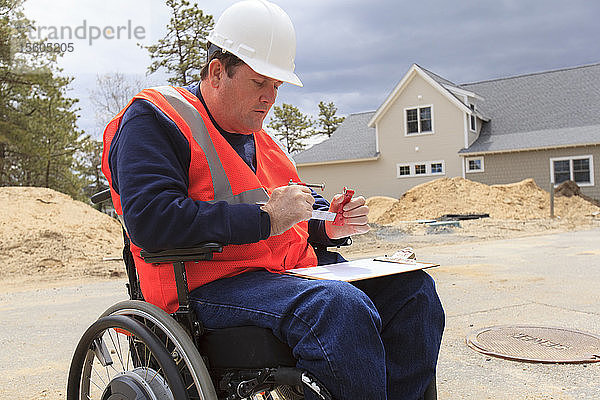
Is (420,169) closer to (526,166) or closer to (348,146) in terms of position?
(348,146)

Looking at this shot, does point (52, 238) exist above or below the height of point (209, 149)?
below

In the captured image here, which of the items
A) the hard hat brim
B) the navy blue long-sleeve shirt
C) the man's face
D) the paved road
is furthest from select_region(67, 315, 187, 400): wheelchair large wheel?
the paved road

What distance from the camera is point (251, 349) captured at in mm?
1830

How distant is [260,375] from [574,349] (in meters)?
2.88

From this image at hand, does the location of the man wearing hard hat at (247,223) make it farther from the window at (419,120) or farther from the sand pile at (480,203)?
the window at (419,120)

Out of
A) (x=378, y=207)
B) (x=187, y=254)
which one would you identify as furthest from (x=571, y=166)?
(x=187, y=254)

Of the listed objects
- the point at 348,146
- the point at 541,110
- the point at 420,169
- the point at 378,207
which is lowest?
the point at 378,207

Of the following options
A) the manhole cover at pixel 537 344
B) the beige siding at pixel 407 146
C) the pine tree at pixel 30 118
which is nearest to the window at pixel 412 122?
the beige siding at pixel 407 146

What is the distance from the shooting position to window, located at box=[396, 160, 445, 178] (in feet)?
88.1

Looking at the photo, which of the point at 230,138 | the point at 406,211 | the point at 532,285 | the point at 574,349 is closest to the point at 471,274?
the point at 532,285

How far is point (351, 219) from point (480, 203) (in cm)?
1980

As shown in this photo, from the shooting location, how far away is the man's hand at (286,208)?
76.8 inches

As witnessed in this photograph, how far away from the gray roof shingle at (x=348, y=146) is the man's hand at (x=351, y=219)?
25740 mm

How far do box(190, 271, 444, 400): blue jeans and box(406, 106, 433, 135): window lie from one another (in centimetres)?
2572
